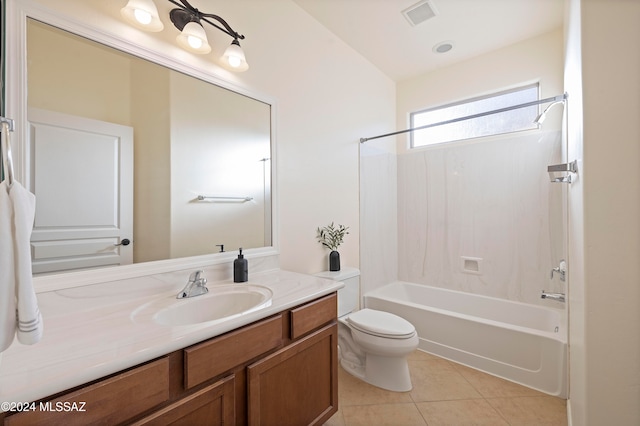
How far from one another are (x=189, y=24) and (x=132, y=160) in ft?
2.42

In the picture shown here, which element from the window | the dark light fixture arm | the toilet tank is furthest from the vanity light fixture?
the window

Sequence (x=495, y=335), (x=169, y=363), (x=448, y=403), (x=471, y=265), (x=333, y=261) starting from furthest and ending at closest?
(x=471, y=265)
(x=333, y=261)
(x=495, y=335)
(x=448, y=403)
(x=169, y=363)

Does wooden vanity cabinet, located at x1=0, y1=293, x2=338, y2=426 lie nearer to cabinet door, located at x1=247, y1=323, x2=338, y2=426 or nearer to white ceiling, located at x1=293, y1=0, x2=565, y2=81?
cabinet door, located at x1=247, y1=323, x2=338, y2=426

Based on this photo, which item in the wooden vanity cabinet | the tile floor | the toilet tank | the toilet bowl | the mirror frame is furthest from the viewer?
the toilet tank

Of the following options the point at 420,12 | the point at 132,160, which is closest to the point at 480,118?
the point at 420,12

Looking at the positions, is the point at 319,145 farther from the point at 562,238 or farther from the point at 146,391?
the point at 562,238

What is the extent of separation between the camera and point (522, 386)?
1.94 meters

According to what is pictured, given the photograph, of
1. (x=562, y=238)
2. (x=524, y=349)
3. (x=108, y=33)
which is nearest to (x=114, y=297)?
(x=108, y=33)

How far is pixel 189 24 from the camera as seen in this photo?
1.36 meters

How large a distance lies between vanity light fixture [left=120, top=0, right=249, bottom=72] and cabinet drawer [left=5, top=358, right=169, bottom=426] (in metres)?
1.40

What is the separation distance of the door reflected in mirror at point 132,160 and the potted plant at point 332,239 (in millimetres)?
653

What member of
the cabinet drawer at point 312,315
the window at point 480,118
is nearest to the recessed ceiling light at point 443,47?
the window at point 480,118

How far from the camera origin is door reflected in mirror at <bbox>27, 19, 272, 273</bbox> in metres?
1.04

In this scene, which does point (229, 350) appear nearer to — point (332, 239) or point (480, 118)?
point (332, 239)
